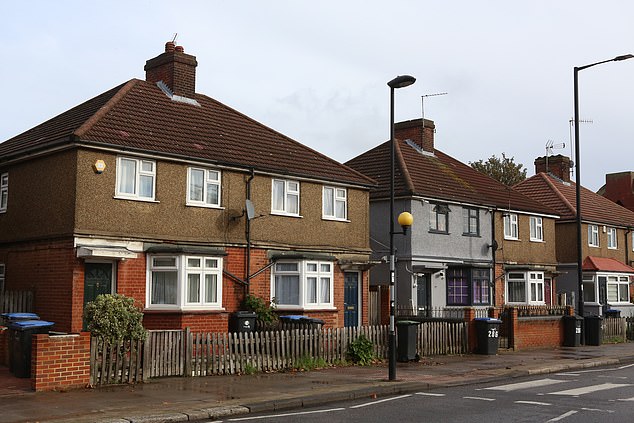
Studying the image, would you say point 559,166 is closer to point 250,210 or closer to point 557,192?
point 557,192

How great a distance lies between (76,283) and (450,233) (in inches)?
685

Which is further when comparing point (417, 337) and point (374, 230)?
point (374, 230)

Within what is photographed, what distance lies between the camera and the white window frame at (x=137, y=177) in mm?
19000

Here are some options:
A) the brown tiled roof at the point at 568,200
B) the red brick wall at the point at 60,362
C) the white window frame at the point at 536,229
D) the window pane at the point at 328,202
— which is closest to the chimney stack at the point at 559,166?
the brown tiled roof at the point at 568,200

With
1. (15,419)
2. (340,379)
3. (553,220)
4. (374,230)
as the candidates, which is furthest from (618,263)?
(15,419)

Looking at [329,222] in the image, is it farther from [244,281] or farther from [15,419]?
[15,419]

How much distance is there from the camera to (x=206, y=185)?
21.0 m

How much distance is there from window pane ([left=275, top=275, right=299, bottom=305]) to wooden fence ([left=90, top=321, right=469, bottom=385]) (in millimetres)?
3651

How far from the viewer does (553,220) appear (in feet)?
124

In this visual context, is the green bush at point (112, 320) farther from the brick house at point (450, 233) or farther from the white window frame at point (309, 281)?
the brick house at point (450, 233)

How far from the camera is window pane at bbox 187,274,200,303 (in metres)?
19.8

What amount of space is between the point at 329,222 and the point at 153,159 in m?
6.69

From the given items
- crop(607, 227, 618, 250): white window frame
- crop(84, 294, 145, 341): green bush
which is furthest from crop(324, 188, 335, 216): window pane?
crop(607, 227, 618, 250): white window frame

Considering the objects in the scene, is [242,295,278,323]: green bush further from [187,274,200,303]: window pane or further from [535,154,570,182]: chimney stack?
[535,154,570,182]: chimney stack
